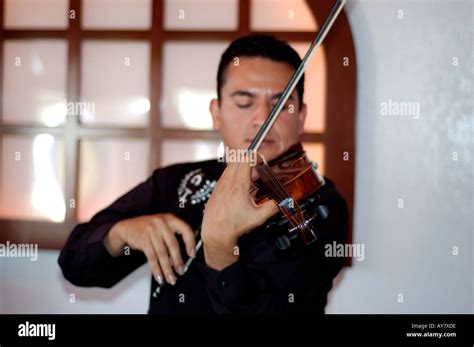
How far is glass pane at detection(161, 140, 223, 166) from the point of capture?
127 cm

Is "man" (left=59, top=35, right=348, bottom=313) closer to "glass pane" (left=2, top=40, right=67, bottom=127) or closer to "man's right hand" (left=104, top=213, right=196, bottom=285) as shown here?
"man's right hand" (left=104, top=213, right=196, bottom=285)

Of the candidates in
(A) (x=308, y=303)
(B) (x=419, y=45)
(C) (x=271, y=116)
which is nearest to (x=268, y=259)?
(A) (x=308, y=303)

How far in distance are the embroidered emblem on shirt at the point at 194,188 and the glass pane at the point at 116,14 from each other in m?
0.41

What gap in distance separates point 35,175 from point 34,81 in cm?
25

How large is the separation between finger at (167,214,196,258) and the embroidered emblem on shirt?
125 mm

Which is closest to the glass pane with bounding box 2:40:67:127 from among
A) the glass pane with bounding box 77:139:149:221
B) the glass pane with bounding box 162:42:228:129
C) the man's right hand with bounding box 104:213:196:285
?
the glass pane with bounding box 77:139:149:221

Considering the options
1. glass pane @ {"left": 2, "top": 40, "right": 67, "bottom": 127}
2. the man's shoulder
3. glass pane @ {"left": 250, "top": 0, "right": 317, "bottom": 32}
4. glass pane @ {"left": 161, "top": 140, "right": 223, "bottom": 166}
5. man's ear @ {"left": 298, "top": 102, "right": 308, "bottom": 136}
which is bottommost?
the man's shoulder

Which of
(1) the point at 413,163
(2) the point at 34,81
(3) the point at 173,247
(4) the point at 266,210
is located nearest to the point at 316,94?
(1) the point at 413,163

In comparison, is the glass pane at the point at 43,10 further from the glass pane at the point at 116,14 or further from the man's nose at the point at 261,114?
the man's nose at the point at 261,114

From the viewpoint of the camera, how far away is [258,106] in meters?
1.19

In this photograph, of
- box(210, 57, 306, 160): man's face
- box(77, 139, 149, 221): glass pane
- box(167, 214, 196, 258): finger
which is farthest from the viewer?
box(77, 139, 149, 221): glass pane

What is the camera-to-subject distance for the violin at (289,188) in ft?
3.15

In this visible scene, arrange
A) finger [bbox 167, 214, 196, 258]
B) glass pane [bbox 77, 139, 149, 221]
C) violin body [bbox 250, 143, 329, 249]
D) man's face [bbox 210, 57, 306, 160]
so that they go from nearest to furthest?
violin body [bbox 250, 143, 329, 249] < finger [bbox 167, 214, 196, 258] < man's face [bbox 210, 57, 306, 160] < glass pane [bbox 77, 139, 149, 221]

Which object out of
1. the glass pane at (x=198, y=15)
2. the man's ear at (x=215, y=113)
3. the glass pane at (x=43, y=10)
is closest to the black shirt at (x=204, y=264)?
the man's ear at (x=215, y=113)
